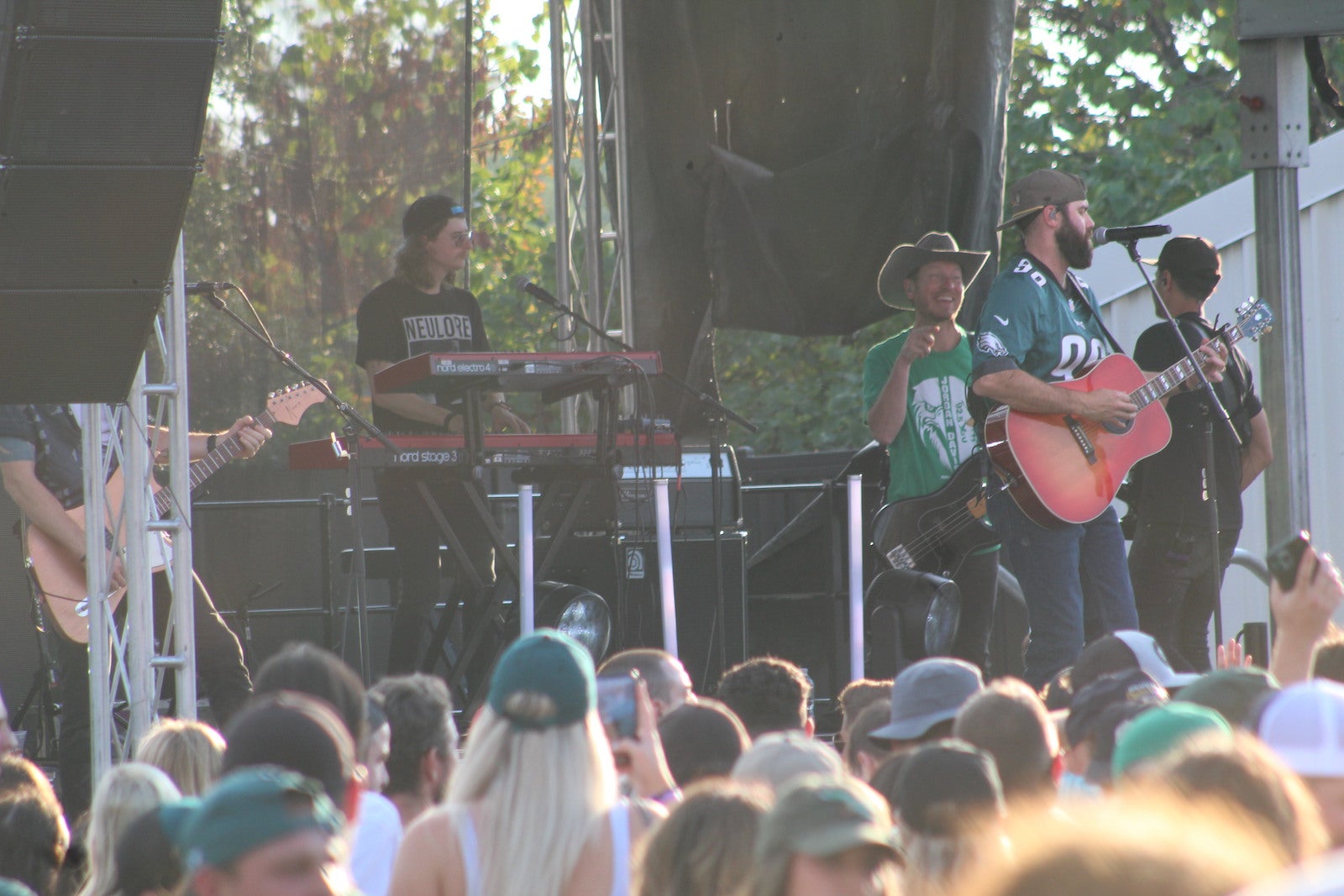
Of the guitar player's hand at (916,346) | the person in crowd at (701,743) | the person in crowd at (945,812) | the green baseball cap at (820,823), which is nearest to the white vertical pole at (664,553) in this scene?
the guitar player's hand at (916,346)

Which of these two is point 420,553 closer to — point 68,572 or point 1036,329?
point 68,572

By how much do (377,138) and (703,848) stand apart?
27.2 ft

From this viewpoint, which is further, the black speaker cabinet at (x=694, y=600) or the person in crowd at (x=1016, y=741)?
the black speaker cabinet at (x=694, y=600)

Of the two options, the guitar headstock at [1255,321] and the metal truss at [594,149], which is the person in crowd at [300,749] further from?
the metal truss at [594,149]

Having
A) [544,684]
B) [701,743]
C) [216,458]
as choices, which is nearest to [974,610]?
[216,458]

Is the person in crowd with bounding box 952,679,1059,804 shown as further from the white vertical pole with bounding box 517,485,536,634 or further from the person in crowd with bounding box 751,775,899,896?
the white vertical pole with bounding box 517,485,536,634

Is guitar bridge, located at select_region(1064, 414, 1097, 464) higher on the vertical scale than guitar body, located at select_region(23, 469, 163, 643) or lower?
higher

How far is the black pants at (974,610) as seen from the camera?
19.5 feet

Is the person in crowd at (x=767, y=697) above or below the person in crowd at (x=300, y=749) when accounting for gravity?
below

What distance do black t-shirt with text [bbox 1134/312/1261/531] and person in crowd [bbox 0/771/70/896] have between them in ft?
13.5

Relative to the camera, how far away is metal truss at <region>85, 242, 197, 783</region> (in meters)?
5.38

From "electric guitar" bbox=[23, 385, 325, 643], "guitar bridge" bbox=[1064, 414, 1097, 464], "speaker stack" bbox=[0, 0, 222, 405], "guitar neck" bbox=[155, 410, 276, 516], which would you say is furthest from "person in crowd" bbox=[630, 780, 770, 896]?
"guitar neck" bbox=[155, 410, 276, 516]

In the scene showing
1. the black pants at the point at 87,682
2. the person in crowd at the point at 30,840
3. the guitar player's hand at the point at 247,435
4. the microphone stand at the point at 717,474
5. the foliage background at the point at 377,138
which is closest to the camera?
the person in crowd at the point at 30,840

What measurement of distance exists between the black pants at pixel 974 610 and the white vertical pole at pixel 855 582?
0.38 meters
